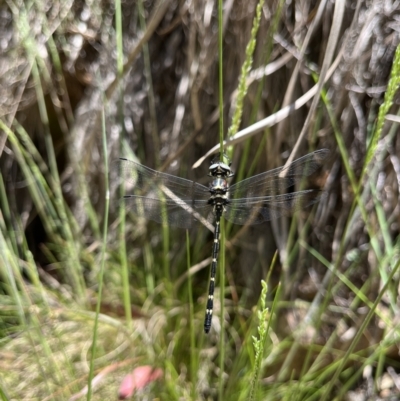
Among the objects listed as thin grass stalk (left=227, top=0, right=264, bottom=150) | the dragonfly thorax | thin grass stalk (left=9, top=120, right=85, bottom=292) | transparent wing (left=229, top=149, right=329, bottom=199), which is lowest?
thin grass stalk (left=9, top=120, right=85, bottom=292)

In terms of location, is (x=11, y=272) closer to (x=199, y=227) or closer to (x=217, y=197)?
(x=217, y=197)

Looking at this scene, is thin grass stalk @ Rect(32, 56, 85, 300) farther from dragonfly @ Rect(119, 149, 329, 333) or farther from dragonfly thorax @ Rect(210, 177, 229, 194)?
dragonfly thorax @ Rect(210, 177, 229, 194)

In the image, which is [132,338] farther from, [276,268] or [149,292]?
[276,268]

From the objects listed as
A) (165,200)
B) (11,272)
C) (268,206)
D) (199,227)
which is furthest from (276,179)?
(11,272)

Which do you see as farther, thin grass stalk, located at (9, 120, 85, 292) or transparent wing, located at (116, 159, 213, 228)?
thin grass stalk, located at (9, 120, 85, 292)

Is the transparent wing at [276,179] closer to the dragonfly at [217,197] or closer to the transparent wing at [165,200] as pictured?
the dragonfly at [217,197]

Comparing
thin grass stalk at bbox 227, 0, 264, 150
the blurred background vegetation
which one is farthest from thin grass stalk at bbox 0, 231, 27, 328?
thin grass stalk at bbox 227, 0, 264, 150

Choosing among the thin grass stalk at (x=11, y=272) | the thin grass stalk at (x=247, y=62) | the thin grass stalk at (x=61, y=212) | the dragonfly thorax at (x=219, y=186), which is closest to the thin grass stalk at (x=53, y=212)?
the thin grass stalk at (x=61, y=212)
